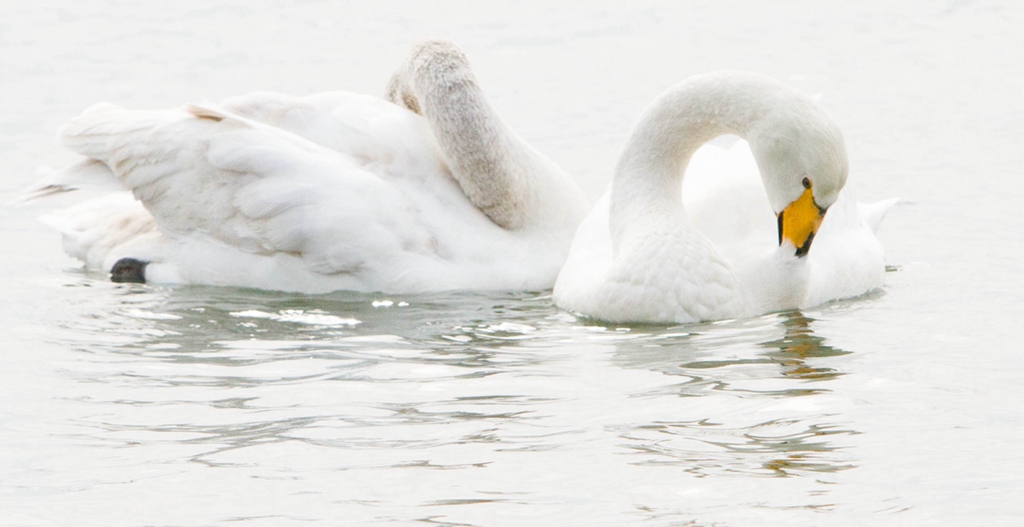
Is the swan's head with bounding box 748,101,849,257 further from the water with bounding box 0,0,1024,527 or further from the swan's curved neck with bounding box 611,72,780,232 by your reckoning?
the water with bounding box 0,0,1024,527

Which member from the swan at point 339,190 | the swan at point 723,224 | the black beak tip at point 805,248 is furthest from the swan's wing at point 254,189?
the black beak tip at point 805,248

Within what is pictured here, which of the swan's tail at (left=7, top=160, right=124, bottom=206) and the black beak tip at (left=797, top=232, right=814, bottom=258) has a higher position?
the swan's tail at (left=7, top=160, right=124, bottom=206)

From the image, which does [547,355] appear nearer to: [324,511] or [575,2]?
[324,511]

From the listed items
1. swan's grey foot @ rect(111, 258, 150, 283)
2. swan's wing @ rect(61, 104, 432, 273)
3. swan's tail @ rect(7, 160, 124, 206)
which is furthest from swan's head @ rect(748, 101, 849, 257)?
swan's tail @ rect(7, 160, 124, 206)

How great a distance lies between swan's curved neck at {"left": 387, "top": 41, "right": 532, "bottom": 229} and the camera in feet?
28.5

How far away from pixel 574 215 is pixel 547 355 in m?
1.99

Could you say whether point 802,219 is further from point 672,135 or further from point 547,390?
point 547,390

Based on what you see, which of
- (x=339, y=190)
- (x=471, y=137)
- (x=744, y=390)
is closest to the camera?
(x=744, y=390)

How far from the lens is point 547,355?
23.4ft

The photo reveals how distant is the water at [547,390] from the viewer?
521 cm

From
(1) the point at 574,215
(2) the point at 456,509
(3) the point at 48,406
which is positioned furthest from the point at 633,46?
(2) the point at 456,509

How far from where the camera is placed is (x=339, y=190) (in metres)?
Result: 8.30

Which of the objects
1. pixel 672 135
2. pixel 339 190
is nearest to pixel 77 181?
pixel 339 190

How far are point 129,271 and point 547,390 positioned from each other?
3217mm
